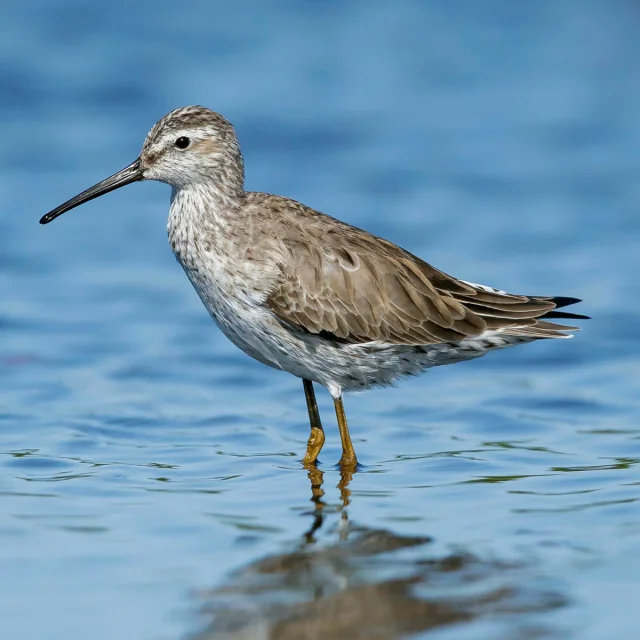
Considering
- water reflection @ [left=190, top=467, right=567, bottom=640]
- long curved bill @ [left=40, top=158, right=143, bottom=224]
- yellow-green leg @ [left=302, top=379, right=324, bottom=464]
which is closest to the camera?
water reflection @ [left=190, top=467, right=567, bottom=640]

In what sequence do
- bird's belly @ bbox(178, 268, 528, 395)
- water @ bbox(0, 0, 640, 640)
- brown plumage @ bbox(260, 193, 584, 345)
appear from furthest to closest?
brown plumage @ bbox(260, 193, 584, 345) < bird's belly @ bbox(178, 268, 528, 395) < water @ bbox(0, 0, 640, 640)

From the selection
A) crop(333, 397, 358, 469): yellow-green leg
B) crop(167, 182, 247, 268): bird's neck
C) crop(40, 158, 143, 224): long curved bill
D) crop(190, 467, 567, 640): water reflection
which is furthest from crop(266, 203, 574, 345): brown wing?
crop(190, 467, 567, 640): water reflection

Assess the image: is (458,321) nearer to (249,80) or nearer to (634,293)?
(634,293)

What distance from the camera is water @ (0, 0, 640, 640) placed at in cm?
731

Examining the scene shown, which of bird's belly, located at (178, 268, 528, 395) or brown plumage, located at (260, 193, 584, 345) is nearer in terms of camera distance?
bird's belly, located at (178, 268, 528, 395)

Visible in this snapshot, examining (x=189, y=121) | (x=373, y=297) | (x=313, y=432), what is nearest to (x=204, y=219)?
(x=189, y=121)

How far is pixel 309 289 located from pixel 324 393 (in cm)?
226

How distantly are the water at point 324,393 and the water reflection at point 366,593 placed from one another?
0.02 m

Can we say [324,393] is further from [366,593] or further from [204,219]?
[366,593]

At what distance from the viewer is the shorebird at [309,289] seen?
956cm

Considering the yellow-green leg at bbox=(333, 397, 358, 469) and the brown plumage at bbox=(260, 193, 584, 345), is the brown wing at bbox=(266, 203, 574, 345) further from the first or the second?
the yellow-green leg at bbox=(333, 397, 358, 469)

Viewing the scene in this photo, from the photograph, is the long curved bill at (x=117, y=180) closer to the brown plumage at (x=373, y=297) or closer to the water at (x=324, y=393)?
the brown plumage at (x=373, y=297)

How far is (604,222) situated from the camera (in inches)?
626

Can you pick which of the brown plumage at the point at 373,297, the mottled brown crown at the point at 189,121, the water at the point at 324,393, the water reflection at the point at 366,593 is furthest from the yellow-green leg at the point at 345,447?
the mottled brown crown at the point at 189,121
